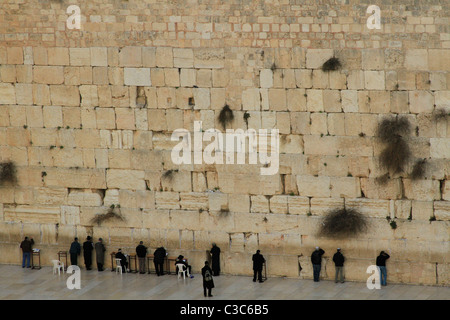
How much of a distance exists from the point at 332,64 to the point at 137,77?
4.18 metres

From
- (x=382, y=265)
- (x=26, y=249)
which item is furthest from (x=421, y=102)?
(x=26, y=249)

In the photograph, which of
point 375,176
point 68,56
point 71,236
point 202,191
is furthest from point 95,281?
point 375,176

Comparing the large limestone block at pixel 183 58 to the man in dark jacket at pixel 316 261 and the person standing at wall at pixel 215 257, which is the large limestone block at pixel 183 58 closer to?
the person standing at wall at pixel 215 257

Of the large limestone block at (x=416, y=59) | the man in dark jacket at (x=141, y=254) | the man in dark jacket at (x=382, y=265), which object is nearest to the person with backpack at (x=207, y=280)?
the man in dark jacket at (x=141, y=254)

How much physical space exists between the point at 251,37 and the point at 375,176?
3.74 m

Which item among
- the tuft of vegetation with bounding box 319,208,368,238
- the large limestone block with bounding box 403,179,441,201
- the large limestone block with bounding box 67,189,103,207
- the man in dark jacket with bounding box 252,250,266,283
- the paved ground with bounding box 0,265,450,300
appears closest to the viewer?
the paved ground with bounding box 0,265,450,300

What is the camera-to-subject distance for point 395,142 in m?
20.6

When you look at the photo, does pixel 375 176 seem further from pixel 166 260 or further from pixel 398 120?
pixel 166 260

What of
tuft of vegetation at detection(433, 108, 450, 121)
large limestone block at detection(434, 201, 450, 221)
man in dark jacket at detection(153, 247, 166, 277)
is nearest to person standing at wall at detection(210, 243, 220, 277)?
man in dark jacket at detection(153, 247, 166, 277)

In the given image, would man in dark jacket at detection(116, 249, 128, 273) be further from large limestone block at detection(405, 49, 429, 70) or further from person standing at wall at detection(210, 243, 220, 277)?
large limestone block at detection(405, 49, 429, 70)

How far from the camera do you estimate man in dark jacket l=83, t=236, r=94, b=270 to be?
2277 cm

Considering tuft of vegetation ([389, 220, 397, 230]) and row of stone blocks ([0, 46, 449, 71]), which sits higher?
row of stone blocks ([0, 46, 449, 71])

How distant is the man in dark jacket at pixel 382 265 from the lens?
68.5ft

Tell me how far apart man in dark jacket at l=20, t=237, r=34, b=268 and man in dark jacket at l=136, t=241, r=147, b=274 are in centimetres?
246
